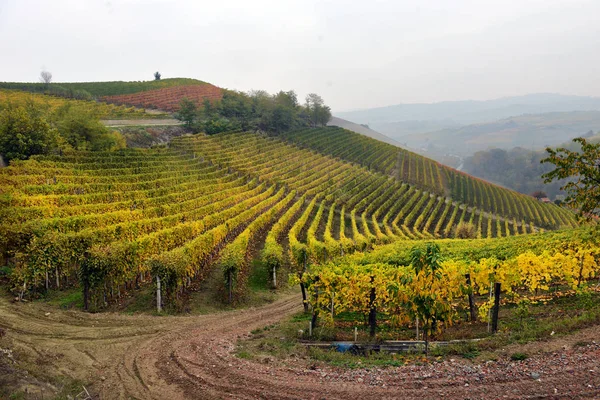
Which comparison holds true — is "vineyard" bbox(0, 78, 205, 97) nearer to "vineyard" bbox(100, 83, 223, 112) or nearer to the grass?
"vineyard" bbox(100, 83, 223, 112)

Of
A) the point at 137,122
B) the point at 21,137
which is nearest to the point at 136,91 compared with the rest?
the point at 137,122

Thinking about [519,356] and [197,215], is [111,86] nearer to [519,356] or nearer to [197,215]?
[197,215]

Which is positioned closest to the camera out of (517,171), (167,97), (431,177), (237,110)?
(431,177)

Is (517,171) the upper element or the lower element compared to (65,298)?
upper

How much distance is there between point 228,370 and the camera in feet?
37.3

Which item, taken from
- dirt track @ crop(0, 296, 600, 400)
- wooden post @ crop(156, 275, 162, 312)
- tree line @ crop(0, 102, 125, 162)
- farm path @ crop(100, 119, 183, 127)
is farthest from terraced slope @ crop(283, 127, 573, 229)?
dirt track @ crop(0, 296, 600, 400)

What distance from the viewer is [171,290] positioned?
18.9 metres

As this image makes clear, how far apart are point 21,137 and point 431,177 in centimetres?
7352

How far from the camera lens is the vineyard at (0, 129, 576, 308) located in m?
19.0

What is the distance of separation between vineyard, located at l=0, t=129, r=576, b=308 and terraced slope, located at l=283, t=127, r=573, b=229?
2.93 ft

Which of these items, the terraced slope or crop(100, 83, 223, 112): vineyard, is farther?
crop(100, 83, 223, 112): vineyard

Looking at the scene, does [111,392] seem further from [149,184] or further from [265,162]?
[265,162]

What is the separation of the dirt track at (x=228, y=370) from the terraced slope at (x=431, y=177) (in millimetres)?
64426

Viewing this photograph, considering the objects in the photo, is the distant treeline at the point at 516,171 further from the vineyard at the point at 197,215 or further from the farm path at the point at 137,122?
the farm path at the point at 137,122
